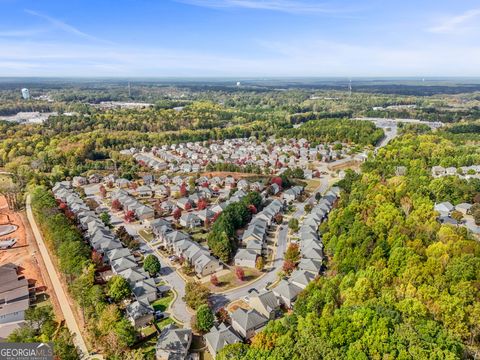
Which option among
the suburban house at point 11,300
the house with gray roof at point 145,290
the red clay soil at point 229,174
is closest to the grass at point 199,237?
the house with gray roof at point 145,290

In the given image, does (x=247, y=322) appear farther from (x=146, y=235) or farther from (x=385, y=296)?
(x=146, y=235)

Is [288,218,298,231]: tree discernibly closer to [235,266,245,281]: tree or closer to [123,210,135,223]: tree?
[235,266,245,281]: tree

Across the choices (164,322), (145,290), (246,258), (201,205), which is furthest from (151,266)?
(201,205)

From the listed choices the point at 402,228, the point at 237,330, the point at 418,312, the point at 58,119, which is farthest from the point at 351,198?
the point at 58,119

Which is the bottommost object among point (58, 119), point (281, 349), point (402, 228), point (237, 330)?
point (237, 330)

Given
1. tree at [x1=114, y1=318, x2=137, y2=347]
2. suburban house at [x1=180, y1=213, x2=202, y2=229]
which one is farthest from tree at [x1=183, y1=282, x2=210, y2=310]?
suburban house at [x1=180, y1=213, x2=202, y2=229]

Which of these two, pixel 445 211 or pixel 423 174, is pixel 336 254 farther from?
pixel 423 174
